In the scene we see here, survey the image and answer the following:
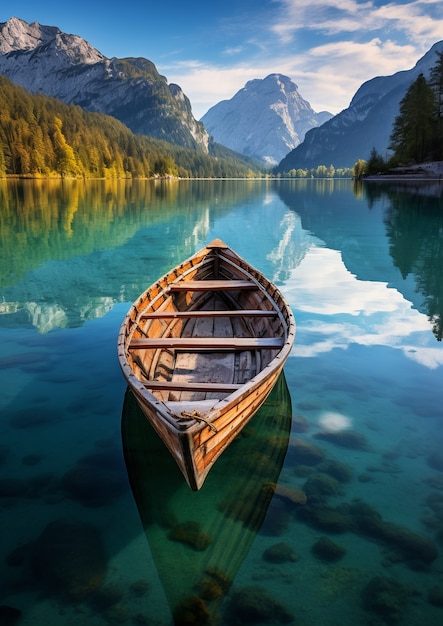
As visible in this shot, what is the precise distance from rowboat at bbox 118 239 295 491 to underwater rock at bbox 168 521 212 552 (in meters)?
0.68

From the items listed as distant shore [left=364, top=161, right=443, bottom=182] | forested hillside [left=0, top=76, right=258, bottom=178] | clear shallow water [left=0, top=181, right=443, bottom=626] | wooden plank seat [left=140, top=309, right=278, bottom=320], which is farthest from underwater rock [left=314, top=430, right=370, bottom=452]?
forested hillside [left=0, top=76, right=258, bottom=178]

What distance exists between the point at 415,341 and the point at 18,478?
30.3 feet

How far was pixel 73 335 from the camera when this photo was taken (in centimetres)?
1144

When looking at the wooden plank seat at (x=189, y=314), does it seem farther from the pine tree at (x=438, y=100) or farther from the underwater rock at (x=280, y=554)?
the pine tree at (x=438, y=100)

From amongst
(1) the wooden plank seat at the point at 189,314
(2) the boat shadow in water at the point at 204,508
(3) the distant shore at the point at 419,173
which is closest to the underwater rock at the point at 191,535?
(2) the boat shadow in water at the point at 204,508

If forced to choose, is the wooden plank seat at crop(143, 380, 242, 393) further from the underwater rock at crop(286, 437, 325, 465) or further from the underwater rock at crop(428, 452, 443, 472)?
the underwater rock at crop(428, 452, 443, 472)

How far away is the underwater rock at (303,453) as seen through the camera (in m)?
6.32

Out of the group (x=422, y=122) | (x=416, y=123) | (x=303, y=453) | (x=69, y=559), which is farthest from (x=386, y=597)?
(x=416, y=123)

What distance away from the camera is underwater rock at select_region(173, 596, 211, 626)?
4062mm

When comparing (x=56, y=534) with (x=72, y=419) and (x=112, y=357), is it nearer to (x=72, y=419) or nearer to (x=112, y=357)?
(x=72, y=419)

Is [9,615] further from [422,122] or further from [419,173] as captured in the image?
[422,122]

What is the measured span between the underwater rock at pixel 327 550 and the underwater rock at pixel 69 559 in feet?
7.69

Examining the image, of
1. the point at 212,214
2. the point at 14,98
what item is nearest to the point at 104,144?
the point at 14,98

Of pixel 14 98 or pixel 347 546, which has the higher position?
pixel 14 98
